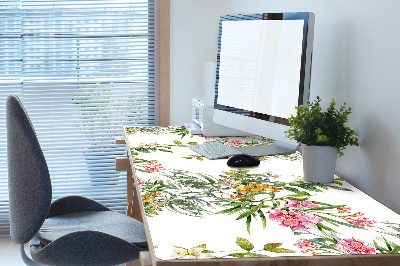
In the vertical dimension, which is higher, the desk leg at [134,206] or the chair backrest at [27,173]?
the chair backrest at [27,173]

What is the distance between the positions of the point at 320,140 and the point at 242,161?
0.34 meters

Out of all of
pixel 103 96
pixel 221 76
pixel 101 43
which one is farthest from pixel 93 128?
pixel 221 76

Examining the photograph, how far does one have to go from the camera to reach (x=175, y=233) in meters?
1.26

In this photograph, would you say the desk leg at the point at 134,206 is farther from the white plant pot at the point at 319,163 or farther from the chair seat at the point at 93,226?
the white plant pot at the point at 319,163

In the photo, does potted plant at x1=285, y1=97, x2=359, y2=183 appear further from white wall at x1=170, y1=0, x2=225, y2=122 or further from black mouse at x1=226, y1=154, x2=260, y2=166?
white wall at x1=170, y1=0, x2=225, y2=122

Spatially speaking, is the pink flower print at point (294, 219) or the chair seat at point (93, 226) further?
the chair seat at point (93, 226)

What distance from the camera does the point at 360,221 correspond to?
138cm

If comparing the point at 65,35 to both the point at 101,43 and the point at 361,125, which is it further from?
the point at 361,125

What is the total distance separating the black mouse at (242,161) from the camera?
1.94 m

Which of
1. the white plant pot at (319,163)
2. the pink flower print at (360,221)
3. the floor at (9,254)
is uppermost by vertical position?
the white plant pot at (319,163)

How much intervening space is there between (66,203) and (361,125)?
1164 mm

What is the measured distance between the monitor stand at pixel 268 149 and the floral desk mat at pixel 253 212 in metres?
0.07

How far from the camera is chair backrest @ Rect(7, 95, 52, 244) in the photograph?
173 cm

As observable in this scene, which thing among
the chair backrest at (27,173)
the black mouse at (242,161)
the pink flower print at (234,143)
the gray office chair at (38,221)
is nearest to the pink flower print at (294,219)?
the black mouse at (242,161)
